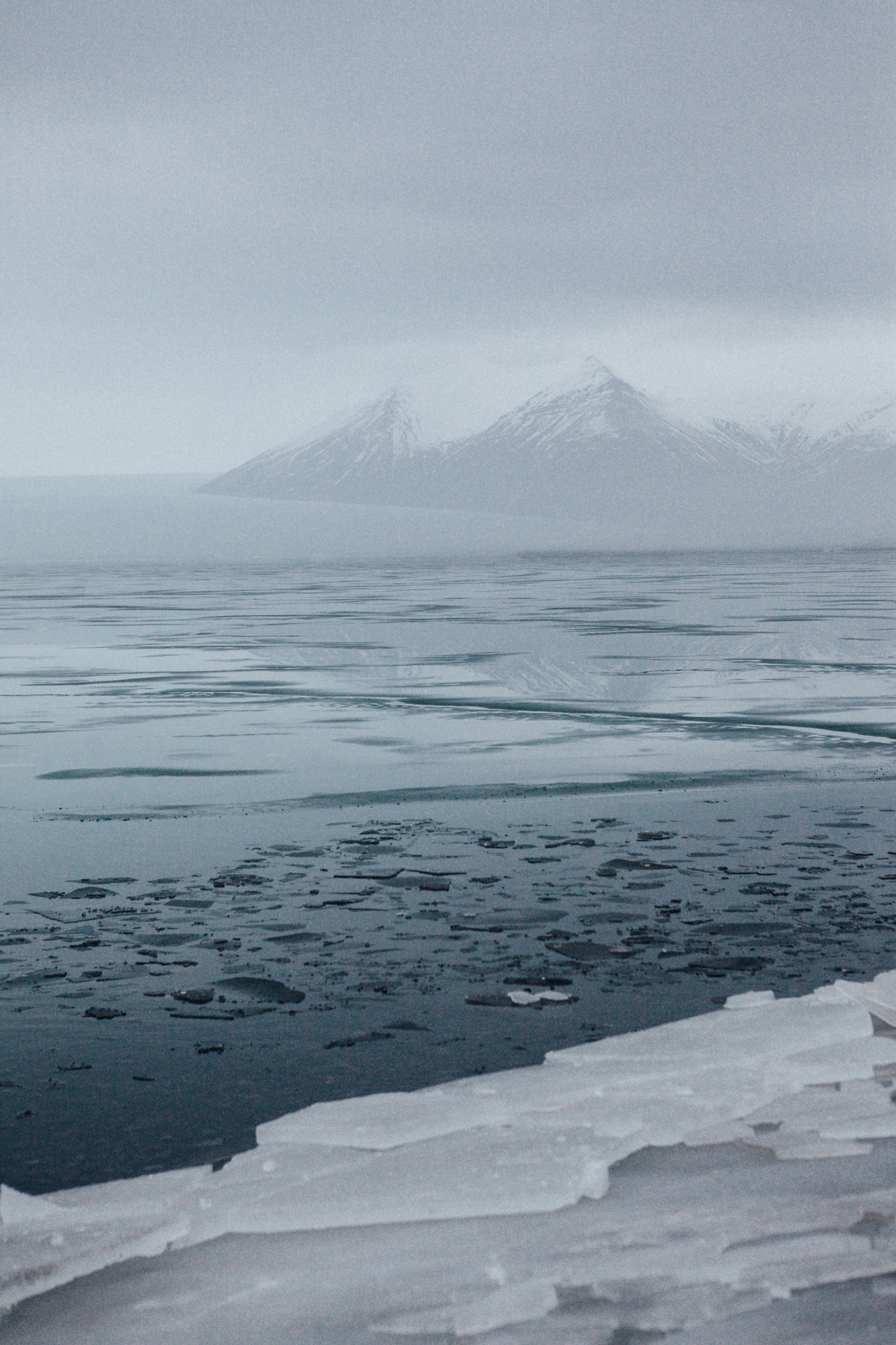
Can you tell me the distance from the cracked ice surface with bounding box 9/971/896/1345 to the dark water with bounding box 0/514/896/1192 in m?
0.33

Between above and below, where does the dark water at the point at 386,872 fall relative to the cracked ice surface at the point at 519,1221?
below

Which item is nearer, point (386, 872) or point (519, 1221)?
point (519, 1221)

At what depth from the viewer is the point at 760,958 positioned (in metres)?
5.45

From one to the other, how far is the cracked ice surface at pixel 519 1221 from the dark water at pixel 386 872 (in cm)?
33

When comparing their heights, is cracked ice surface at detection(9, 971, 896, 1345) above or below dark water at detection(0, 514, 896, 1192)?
above

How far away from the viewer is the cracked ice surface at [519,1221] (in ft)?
9.83

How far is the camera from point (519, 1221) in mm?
3365

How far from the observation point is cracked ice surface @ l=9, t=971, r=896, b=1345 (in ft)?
9.83

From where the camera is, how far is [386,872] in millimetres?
6879

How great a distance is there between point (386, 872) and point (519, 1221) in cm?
355

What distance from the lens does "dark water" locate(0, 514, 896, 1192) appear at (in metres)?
4.47

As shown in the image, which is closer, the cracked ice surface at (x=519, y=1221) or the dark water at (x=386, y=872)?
the cracked ice surface at (x=519, y=1221)

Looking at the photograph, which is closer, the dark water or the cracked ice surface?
the cracked ice surface

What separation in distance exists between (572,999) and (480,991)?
31 cm
